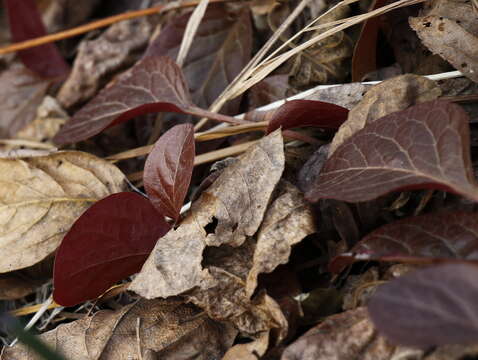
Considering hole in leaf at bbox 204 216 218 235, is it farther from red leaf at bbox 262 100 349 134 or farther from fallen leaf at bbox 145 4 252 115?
fallen leaf at bbox 145 4 252 115

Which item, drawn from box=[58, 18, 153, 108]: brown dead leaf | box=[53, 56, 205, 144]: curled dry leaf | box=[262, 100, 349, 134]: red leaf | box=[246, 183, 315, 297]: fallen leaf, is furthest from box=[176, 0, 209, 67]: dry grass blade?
box=[246, 183, 315, 297]: fallen leaf

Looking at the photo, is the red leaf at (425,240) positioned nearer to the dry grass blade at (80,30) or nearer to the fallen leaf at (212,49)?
the fallen leaf at (212,49)

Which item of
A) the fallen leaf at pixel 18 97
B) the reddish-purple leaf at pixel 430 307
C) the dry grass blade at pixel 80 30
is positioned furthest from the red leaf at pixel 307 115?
the fallen leaf at pixel 18 97

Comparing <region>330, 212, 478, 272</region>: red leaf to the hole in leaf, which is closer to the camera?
<region>330, 212, 478, 272</region>: red leaf

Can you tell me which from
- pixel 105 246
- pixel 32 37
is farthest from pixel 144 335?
pixel 32 37

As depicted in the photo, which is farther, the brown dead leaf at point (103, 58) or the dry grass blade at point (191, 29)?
the brown dead leaf at point (103, 58)
